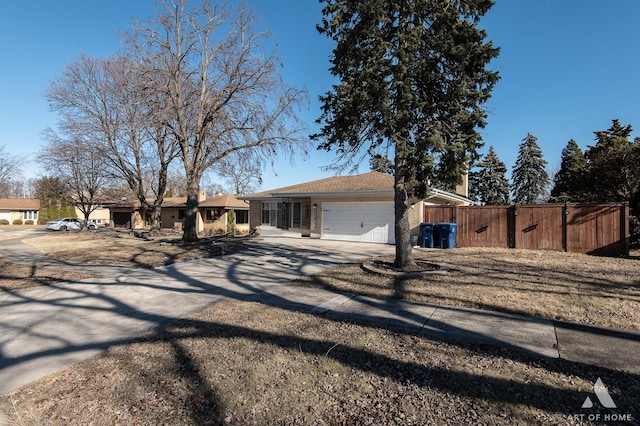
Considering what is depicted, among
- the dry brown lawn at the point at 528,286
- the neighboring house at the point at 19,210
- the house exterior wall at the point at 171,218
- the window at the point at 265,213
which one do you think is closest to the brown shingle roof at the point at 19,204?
the neighboring house at the point at 19,210

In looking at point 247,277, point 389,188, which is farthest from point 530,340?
point 389,188

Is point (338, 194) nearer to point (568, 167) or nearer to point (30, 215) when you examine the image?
point (568, 167)

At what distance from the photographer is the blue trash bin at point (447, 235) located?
14609mm

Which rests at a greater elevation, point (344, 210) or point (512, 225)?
point (344, 210)

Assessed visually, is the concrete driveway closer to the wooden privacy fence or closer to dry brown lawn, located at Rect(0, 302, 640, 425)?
dry brown lawn, located at Rect(0, 302, 640, 425)

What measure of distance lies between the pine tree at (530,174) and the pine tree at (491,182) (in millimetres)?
1586

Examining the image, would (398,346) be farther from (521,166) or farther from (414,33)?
(521,166)

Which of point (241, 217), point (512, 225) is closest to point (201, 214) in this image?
point (241, 217)

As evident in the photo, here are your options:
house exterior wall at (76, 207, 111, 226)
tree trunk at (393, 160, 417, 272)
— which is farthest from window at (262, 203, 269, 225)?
house exterior wall at (76, 207, 111, 226)

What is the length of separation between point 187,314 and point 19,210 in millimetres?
63228

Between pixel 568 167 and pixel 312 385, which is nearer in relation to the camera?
pixel 312 385

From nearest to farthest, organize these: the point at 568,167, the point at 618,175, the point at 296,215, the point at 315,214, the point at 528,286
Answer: the point at 528,286, the point at 618,175, the point at 315,214, the point at 296,215, the point at 568,167

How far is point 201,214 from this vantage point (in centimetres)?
3338

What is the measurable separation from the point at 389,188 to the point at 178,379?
13878 millimetres
